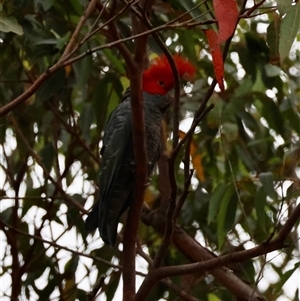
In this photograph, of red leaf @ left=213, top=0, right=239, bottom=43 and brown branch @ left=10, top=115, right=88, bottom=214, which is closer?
red leaf @ left=213, top=0, right=239, bottom=43

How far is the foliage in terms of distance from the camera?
1.93 m

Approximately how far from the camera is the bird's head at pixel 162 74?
204 cm

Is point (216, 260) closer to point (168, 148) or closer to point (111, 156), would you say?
point (111, 156)

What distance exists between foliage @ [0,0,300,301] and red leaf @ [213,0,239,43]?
77cm

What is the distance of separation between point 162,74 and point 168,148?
38 centimetres

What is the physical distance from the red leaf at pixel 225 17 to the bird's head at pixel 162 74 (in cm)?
97

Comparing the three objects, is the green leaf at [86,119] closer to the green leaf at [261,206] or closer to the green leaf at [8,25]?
the green leaf at [261,206]

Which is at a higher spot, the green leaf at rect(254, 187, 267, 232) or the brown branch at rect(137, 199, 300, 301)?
the green leaf at rect(254, 187, 267, 232)

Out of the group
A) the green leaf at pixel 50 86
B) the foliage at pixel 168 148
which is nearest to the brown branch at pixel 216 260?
the foliage at pixel 168 148

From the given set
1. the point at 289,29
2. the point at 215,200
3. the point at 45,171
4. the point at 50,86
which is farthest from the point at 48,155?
the point at 289,29

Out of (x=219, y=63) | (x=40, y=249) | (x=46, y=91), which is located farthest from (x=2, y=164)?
(x=219, y=63)

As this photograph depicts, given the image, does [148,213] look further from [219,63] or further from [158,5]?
[219,63]

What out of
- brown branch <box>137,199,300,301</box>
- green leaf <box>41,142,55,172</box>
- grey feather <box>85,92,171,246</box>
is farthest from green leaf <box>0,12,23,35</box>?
green leaf <box>41,142,55,172</box>

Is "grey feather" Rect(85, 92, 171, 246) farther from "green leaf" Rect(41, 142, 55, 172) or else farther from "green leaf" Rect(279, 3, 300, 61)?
"green leaf" Rect(279, 3, 300, 61)
